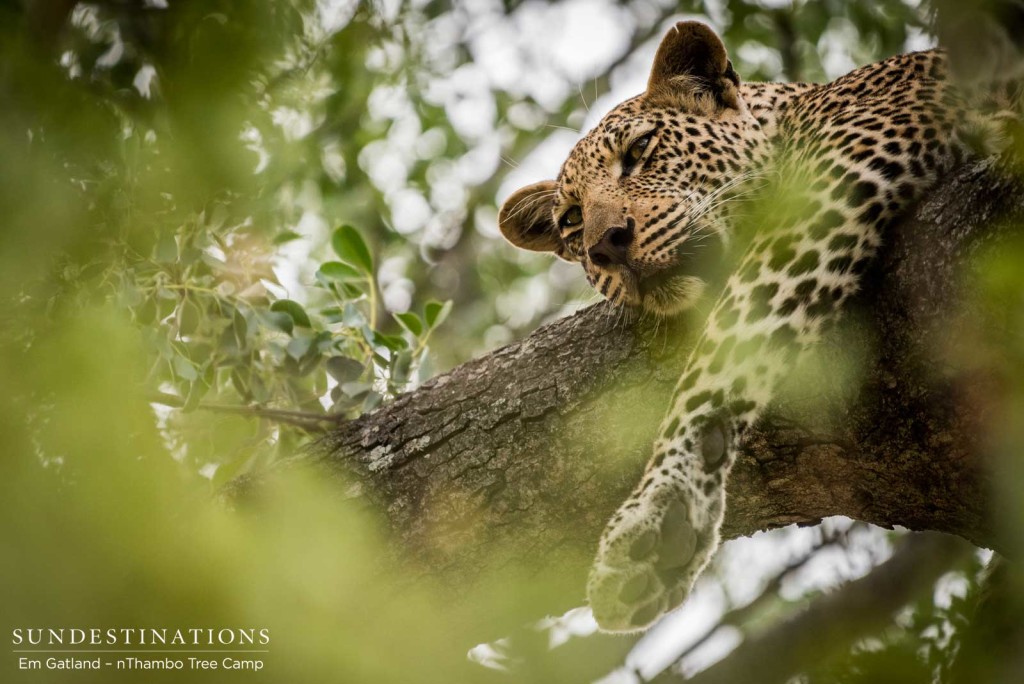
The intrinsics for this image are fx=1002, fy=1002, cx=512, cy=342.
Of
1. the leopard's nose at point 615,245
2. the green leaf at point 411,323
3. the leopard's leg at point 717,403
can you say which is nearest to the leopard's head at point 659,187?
the leopard's nose at point 615,245

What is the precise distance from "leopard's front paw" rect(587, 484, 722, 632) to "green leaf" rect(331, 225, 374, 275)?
1911 mm

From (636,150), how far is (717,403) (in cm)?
152

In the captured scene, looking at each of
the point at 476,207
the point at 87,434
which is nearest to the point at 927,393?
the point at 87,434

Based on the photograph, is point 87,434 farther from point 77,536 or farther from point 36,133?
point 36,133

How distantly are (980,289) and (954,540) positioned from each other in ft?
10.4

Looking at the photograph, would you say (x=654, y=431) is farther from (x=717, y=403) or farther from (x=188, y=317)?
(x=188, y=317)

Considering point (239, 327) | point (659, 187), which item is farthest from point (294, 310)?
point (659, 187)

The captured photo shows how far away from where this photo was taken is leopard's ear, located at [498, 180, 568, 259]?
469 cm

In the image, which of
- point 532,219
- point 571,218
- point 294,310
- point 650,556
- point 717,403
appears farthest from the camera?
point 532,219

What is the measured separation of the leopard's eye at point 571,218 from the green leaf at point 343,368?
3.57 ft

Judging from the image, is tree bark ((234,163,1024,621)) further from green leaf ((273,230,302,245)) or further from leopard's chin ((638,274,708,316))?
green leaf ((273,230,302,245))

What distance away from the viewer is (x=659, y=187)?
3906mm

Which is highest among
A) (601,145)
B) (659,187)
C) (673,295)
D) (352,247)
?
(352,247)

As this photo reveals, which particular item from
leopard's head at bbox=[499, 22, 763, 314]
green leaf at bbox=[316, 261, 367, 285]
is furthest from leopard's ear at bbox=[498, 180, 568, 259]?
green leaf at bbox=[316, 261, 367, 285]
